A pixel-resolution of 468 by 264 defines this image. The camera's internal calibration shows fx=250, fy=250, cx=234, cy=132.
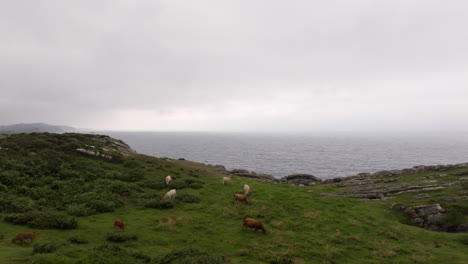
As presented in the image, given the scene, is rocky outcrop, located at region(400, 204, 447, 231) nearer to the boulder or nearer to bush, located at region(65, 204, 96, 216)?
the boulder

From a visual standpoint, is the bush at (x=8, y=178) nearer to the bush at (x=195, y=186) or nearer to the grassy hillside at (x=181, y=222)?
the grassy hillside at (x=181, y=222)

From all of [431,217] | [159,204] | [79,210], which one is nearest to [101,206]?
[79,210]

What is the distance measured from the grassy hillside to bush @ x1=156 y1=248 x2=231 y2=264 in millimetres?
60

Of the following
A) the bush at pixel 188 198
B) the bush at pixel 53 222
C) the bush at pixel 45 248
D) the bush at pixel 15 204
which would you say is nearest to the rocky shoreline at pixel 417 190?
the bush at pixel 188 198

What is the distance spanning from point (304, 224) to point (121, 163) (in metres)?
32.6

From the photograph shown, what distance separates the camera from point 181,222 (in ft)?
70.1

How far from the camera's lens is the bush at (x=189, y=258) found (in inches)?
520

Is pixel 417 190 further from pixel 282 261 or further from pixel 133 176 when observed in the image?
pixel 133 176

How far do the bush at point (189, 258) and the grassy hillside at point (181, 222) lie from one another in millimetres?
60

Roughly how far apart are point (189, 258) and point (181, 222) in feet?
27.1

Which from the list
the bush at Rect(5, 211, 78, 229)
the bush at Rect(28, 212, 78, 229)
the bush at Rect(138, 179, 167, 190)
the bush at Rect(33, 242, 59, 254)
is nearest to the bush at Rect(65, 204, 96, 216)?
the bush at Rect(5, 211, 78, 229)

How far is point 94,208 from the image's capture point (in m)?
23.8

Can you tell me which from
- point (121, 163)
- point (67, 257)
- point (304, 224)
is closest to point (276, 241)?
point (304, 224)

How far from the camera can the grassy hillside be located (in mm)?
15172
